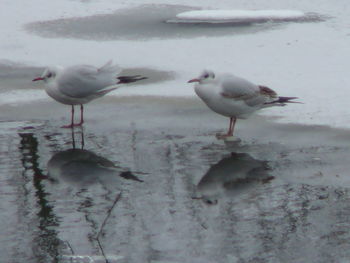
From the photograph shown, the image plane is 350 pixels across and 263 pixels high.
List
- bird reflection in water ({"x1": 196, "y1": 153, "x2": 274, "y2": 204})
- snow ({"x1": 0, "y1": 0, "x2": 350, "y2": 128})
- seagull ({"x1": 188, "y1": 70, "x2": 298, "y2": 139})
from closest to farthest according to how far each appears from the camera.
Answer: bird reflection in water ({"x1": 196, "y1": 153, "x2": 274, "y2": 204})
seagull ({"x1": 188, "y1": 70, "x2": 298, "y2": 139})
snow ({"x1": 0, "y1": 0, "x2": 350, "y2": 128})

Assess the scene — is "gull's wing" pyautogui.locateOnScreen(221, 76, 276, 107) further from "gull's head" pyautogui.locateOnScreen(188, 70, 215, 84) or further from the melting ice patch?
the melting ice patch

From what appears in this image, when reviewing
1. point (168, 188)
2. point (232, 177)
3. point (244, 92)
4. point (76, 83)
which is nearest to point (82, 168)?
point (168, 188)

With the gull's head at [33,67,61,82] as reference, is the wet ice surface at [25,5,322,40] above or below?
below

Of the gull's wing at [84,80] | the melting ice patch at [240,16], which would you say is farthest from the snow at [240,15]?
the gull's wing at [84,80]

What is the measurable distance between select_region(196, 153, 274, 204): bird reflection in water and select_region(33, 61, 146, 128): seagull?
1.64 m

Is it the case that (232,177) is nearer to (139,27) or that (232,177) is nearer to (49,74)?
(49,74)

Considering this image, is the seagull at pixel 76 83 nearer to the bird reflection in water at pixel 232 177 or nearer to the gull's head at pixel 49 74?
the gull's head at pixel 49 74

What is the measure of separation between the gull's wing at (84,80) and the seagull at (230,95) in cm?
92

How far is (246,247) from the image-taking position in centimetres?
472

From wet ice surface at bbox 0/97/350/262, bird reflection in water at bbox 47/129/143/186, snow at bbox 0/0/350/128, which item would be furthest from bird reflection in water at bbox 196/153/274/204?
snow at bbox 0/0/350/128

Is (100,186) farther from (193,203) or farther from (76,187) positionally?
(193,203)

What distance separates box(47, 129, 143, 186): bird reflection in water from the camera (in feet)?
19.6

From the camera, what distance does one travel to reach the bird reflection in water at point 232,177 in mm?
5715

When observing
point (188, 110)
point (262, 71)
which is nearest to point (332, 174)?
point (188, 110)
